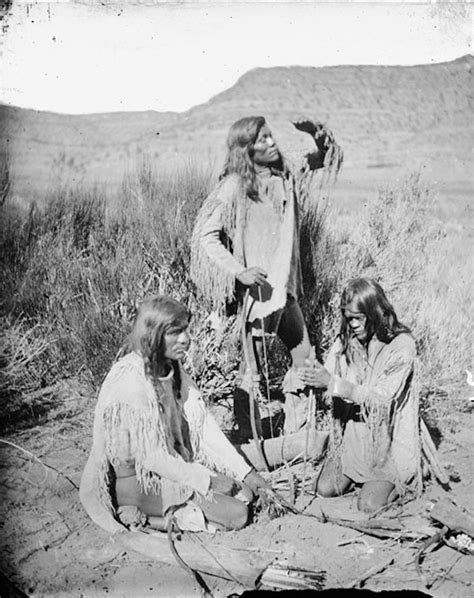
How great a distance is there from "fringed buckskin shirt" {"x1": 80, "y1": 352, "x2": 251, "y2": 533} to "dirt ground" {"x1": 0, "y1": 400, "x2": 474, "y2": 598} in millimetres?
169

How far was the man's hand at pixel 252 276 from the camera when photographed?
11.5 feet

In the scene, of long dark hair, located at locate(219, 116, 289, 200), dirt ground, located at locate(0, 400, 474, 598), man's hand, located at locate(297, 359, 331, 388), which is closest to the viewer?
dirt ground, located at locate(0, 400, 474, 598)

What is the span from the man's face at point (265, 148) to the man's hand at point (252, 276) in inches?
21.1

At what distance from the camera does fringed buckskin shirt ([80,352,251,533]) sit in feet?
10.1

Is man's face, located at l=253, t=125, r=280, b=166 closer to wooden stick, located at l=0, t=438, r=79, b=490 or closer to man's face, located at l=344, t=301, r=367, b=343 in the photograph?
man's face, located at l=344, t=301, r=367, b=343

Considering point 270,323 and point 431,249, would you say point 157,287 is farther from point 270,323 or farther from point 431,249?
point 431,249

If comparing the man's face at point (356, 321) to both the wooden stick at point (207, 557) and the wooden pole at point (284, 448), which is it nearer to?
the wooden pole at point (284, 448)

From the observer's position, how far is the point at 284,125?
367cm

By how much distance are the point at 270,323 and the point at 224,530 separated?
1069 mm

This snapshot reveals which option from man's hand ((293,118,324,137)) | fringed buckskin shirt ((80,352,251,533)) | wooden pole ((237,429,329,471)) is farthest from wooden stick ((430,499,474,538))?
man's hand ((293,118,324,137))

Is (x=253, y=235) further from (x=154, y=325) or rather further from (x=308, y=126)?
(x=154, y=325)

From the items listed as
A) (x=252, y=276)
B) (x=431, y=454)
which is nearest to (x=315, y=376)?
(x=252, y=276)

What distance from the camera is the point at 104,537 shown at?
3156 mm

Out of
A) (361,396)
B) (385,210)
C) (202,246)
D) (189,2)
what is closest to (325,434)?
(361,396)
